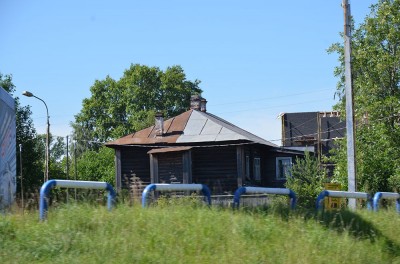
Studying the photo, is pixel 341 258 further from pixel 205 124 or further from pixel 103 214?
pixel 205 124

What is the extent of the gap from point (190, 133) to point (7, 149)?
3291 centimetres

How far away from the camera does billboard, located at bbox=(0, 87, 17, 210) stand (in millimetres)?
10492

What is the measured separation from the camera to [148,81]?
7694 cm

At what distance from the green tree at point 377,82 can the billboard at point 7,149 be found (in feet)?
91.8

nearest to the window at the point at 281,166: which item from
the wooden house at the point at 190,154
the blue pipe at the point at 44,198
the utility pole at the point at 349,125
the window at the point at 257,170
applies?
the window at the point at 257,170

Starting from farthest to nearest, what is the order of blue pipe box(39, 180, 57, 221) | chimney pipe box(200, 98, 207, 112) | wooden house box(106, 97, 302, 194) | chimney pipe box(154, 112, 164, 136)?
chimney pipe box(200, 98, 207, 112), chimney pipe box(154, 112, 164, 136), wooden house box(106, 97, 302, 194), blue pipe box(39, 180, 57, 221)

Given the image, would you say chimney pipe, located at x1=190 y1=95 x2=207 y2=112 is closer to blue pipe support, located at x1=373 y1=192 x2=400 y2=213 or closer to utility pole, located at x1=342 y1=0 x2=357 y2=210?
utility pole, located at x1=342 y1=0 x2=357 y2=210

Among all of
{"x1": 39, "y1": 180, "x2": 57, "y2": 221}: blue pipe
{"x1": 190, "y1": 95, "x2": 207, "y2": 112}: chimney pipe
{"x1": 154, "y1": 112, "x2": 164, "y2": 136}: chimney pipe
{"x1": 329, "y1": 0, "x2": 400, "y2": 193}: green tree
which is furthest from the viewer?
{"x1": 190, "y1": 95, "x2": 207, "y2": 112}: chimney pipe

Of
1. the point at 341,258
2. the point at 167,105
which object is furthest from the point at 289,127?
the point at 341,258

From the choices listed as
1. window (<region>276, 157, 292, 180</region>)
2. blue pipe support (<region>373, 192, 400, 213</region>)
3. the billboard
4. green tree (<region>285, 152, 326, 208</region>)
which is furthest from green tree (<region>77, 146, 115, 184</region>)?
the billboard

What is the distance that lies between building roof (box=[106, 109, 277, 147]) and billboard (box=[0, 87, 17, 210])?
3038 centimetres

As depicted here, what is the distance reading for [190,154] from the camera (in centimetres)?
4150

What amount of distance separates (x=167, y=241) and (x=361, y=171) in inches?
1155

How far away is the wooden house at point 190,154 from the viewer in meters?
41.7
